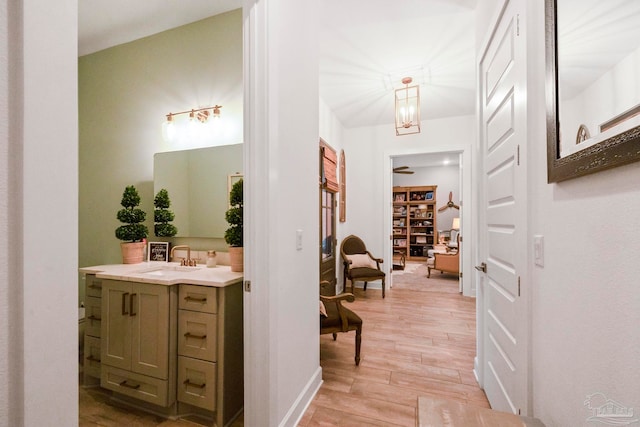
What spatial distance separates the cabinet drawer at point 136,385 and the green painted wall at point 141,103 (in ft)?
3.41

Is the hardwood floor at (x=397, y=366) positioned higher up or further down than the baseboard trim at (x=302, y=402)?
further down

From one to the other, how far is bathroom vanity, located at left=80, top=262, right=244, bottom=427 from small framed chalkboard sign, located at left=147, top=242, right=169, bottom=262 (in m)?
0.61

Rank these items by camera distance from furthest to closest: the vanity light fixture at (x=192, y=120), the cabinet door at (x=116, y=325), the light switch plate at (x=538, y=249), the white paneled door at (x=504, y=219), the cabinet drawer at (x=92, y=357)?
1. the vanity light fixture at (x=192, y=120)
2. the cabinet drawer at (x=92, y=357)
3. the cabinet door at (x=116, y=325)
4. the white paneled door at (x=504, y=219)
5. the light switch plate at (x=538, y=249)

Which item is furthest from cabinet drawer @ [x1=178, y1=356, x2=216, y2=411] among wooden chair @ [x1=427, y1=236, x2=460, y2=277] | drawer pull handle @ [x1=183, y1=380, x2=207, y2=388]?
wooden chair @ [x1=427, y1=236, x2=460, y2=277]

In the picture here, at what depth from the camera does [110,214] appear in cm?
281

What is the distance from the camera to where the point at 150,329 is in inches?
68.0

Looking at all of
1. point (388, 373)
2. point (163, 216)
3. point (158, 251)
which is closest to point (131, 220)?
point (163, 216)

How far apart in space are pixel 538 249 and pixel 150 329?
2160 millimetres

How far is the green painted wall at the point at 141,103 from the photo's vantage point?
2.38m

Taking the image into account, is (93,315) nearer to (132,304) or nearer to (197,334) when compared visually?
(132,304)

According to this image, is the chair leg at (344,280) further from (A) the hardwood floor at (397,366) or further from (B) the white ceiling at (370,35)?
(B) the white ceiling at (370,35)

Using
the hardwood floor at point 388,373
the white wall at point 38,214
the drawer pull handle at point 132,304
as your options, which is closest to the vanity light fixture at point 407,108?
the hardwood floor at point 388,373

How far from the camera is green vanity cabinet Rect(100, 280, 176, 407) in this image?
169 cm

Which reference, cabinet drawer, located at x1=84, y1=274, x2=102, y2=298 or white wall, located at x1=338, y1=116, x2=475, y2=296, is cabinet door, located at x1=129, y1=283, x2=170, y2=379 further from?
white wall, located at x1=338, y1=116, x2=475, y2=296
